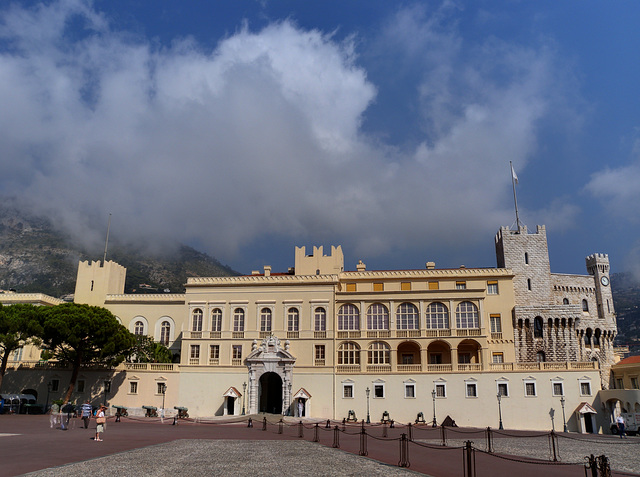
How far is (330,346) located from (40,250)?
129072 millimetres

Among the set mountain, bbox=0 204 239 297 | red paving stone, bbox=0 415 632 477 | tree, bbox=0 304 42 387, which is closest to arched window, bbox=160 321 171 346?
tree, bbox=0 304 42 387

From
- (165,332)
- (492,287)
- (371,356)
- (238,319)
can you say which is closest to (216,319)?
(238,319)

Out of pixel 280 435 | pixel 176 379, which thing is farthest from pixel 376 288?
pixel 280 435

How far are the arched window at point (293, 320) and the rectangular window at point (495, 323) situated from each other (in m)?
19.3

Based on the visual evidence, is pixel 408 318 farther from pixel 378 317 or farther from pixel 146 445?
pixel 146 445

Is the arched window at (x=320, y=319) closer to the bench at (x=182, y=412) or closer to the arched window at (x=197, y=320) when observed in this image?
the arched window at (x=197, y=320)

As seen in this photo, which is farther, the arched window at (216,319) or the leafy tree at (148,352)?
the leafy tree at (148,352)

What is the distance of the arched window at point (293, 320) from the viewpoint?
54.8 meters

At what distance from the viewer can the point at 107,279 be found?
63344mm

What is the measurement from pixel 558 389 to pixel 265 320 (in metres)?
27.6

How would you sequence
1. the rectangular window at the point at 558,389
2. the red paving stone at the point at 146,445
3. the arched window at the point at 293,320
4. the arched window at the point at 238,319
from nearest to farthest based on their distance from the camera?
the red paving stone at the point at 146,445
the rectangular window at the point at 558,389
the arched window at the point at 293,320
the arched window at the point at 238,319

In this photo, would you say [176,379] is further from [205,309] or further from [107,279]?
[107,279]

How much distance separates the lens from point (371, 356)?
5366 cm

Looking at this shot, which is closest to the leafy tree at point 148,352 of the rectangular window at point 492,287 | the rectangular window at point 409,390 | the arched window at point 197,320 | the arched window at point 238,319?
the arched window at point 197,320
